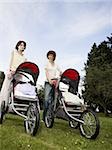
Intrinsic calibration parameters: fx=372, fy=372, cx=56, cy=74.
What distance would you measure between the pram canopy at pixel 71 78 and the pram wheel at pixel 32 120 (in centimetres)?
145

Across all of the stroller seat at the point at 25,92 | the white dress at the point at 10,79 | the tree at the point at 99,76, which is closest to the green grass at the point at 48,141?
the stroller seat at the point at 25,92

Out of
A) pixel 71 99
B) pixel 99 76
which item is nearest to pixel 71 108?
pixel 71 99

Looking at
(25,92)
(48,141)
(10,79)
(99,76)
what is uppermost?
(99,76)

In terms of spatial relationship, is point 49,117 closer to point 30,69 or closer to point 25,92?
point 25,92

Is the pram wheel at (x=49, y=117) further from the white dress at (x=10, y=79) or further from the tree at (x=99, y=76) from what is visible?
the tree at (x=99, y=76)

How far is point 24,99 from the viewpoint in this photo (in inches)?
358

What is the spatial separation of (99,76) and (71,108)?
49.8 m

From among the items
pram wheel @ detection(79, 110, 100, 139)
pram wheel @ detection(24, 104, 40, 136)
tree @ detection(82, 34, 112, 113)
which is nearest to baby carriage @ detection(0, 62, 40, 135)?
pram wheel @ detection(24, 104, 40, 136)

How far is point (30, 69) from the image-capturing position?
940 cm

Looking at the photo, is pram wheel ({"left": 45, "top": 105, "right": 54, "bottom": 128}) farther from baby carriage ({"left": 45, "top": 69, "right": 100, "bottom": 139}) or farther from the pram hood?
the pram hood

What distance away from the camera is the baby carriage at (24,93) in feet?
29.2

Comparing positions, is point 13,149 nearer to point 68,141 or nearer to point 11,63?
point 68,141

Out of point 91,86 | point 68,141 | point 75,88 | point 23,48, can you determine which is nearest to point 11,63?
point 23,48

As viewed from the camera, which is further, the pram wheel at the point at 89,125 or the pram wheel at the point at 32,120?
the pram wheel at the point at 89,125
